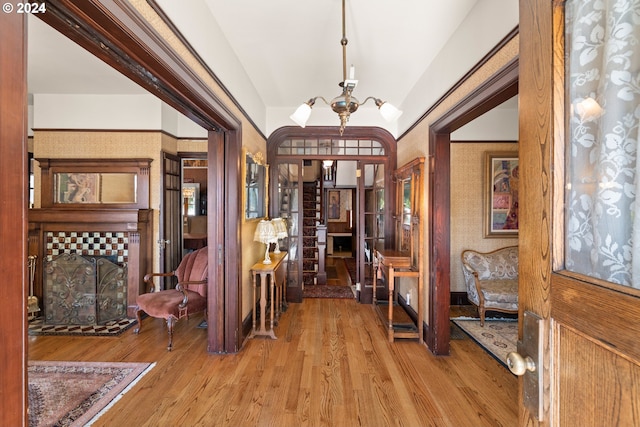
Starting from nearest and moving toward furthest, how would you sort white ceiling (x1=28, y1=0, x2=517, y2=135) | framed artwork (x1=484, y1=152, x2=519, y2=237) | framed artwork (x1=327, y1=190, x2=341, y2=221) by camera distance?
1. white ceiling (x1=28, y1=0, x2=517, y2=135)
2. framed artwork (x1=484, y1=152, x2=519, y2=237)
3. framed artwork (x1=327, y1=190, x2=341, y2=221)

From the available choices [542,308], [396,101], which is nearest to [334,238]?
[396,101]

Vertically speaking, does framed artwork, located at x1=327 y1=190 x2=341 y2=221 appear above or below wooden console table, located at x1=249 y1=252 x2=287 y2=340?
above

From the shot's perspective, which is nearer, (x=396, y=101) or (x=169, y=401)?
(x=169, y=401)

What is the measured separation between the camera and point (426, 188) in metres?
3.05

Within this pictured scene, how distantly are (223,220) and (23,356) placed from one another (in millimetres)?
2034

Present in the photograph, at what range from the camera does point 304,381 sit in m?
2.37

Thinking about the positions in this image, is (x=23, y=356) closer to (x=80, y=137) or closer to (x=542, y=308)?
(x=542, y=308)

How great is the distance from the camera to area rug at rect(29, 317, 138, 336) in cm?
323

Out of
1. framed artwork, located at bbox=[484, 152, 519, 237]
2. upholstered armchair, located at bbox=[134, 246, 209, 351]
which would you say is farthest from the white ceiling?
upholstered armchair, located at bbox=[134, 246, 209, 351]

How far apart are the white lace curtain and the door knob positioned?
273 millimetres

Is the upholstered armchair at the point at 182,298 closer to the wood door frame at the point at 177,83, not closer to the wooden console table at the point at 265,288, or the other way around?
the wood door frame at the point at 177,83

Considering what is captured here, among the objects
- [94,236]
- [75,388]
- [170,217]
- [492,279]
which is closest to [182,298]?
[75,388]

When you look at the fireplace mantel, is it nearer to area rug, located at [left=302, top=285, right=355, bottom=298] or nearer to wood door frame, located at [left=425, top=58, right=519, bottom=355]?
area rug, located at [left=302, top=285, right=355, bottom=298]

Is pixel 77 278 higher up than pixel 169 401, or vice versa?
pixel 77 278
